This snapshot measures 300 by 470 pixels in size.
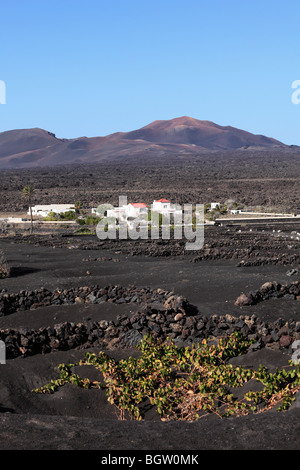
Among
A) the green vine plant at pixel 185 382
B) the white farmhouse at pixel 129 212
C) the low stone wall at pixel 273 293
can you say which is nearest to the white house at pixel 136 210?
the white farmhouse at pixel 129 212

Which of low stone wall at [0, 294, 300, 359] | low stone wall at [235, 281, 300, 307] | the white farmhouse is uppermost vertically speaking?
the white farmhouse

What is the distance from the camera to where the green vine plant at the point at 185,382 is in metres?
10.2

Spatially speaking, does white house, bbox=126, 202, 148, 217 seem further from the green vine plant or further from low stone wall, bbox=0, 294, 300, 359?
the green vine plant

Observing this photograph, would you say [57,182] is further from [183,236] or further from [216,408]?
[216,408]

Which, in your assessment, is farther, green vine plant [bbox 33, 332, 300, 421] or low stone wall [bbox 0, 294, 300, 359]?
low stone wall [bbox 0, 294, 300, 359]

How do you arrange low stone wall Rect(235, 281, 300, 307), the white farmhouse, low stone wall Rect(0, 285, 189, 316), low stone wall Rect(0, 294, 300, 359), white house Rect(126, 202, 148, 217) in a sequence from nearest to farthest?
low stone wall Rect(0, 294, 300, 359) < low stone wall Rect(235, 281, 300, 307) < low stone wall Rect(0, 285, 189, 316) < the white farmhouse < white house Rect(126, 202, 148, 217)

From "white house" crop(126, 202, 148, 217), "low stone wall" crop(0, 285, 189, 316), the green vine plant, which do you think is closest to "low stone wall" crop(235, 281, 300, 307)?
"low stone wall" crop(0, 285, 189, 316)

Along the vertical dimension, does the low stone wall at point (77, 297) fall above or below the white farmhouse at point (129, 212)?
below

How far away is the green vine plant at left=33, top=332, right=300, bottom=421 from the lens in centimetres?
1016

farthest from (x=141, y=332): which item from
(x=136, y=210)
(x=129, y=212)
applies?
(x=129, y=212)

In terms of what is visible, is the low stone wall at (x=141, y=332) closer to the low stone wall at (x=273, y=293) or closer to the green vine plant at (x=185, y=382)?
the green vine plant at (x=185, y=382)

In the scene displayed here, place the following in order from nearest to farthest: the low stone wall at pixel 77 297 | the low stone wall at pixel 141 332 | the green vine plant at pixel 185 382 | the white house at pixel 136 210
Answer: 1. the green vine plant at pixel 185 382
2. the low stone wall at pixel 141 332
3. the low stone wall at pixel 77 297
4. the white house at pixel 136 210

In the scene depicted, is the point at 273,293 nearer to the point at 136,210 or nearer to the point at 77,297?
the point at 77,297

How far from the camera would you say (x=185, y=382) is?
11.0 m
